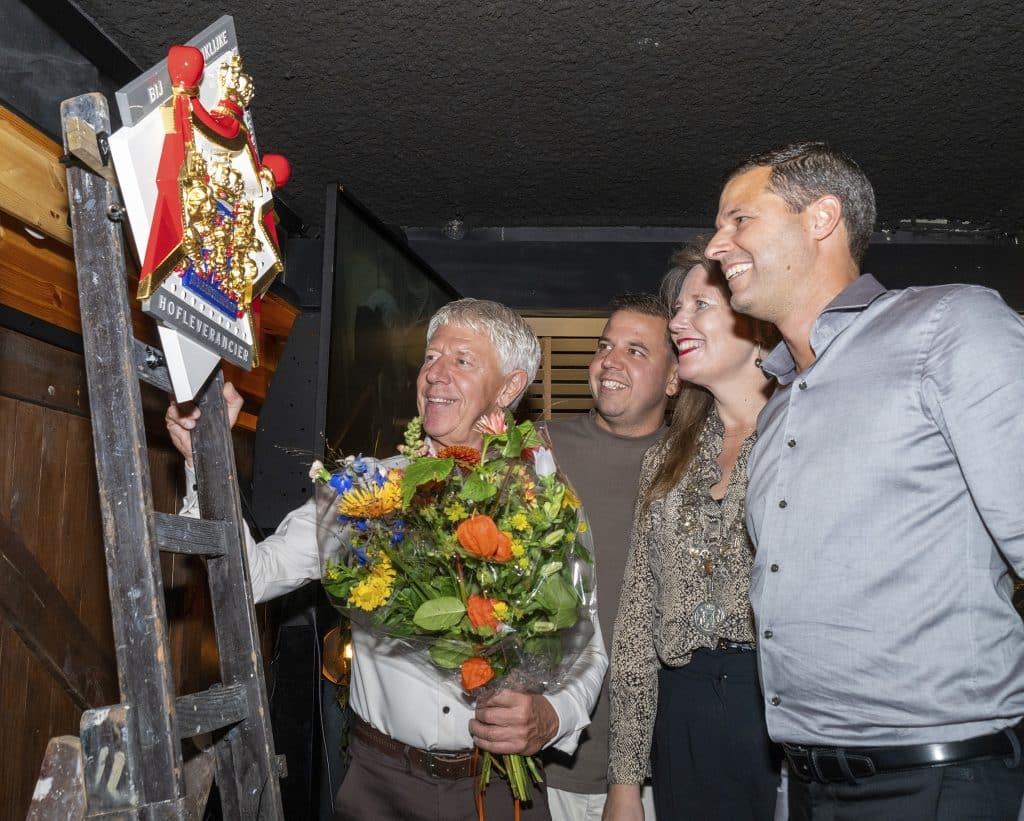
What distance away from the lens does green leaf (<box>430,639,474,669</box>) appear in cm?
167

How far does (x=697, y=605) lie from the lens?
2086mm

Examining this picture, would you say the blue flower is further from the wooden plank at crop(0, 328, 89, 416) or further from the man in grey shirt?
the wooden plank at crop(0, 328, 89, 416)

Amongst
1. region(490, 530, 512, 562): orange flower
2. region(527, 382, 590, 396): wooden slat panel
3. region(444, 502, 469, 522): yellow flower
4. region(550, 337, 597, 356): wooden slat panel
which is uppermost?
region(550, 337, 597, 356): wooden slat panel

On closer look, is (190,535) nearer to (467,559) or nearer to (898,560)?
(467,559)

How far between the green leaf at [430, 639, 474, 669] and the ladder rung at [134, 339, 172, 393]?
2.14 feet

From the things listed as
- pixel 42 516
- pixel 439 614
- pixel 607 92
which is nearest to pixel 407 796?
pixel 439 614

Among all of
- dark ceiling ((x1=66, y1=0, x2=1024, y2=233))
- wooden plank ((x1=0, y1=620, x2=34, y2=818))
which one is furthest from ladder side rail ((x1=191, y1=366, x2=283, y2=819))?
dark ceiling ((x1=66, y1=0, x2=1024, y2=233))

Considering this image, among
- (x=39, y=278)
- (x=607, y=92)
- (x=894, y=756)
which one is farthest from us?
(x=607, y=92)

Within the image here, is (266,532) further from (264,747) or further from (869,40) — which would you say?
(869,40)

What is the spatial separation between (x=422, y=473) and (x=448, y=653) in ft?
1.14

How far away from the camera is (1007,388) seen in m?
1.41

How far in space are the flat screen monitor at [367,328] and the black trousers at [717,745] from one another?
3.42 feet

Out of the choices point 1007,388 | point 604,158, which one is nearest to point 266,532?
point 604,158

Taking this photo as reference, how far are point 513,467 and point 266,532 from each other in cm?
248
